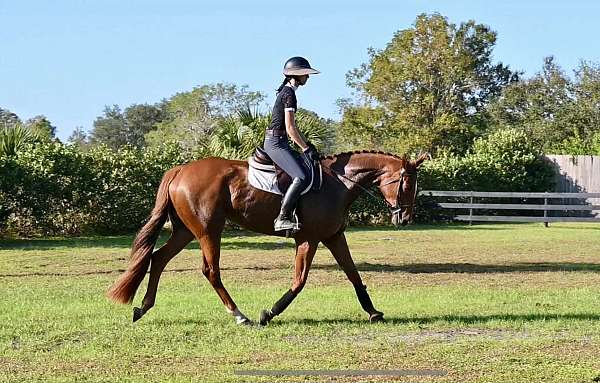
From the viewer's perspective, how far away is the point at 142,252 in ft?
32.5

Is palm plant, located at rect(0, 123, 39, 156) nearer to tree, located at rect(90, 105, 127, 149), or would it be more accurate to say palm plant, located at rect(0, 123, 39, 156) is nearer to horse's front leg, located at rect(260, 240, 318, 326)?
horse's front leg, located at rect(260, 240, 318, 326)

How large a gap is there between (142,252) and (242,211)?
46.9 inches

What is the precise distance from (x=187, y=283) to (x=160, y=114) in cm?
7691

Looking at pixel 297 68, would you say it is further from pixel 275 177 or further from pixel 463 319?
pixel 463 319

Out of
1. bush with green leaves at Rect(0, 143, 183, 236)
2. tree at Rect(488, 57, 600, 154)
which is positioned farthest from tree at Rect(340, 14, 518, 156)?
bush with green leaves at Rect(0, 143, 183, 236)

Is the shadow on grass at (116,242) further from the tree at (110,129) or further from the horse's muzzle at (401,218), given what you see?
the tree at (110,129)

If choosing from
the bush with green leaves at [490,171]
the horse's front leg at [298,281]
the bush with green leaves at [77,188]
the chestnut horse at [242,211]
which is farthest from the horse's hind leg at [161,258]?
the bush with green leaves at [490,171]

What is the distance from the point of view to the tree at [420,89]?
150 ft

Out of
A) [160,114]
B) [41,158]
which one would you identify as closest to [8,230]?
[41,158]

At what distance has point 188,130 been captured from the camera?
61531mm

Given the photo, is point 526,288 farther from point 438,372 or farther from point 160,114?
point 160,114

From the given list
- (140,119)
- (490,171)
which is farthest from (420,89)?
(140,119)

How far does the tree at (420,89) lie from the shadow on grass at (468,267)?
28243mm

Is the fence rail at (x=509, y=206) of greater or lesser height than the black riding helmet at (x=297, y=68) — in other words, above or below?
below
